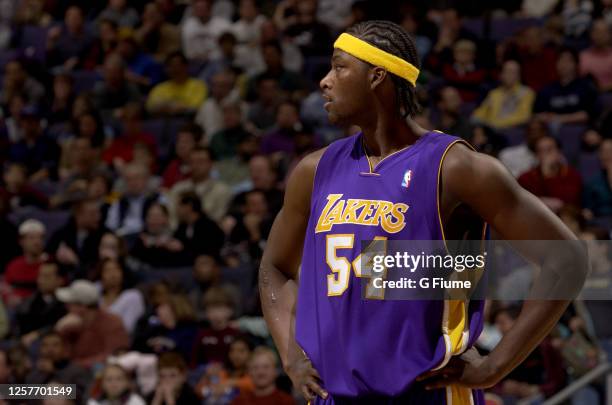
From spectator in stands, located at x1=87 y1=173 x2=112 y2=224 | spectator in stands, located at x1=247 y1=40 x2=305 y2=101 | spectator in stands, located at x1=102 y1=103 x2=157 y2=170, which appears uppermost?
spectator in stands, located at x1=247 y1=40 x2=305 y2=101

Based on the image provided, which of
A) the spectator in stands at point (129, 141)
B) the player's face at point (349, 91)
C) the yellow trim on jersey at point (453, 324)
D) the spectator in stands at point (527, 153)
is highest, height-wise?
the player's face at point (349, 91)

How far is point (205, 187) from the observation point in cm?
1122

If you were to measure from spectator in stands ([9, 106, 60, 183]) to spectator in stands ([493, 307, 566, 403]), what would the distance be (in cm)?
597

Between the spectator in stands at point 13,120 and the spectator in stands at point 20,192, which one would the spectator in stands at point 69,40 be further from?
the spectator in stands at point 20,192

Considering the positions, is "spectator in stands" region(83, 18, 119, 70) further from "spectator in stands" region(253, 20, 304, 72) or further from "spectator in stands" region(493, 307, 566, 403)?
"spectator in stands" region(493, 307, 566, 403)

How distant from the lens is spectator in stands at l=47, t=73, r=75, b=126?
43.5ft

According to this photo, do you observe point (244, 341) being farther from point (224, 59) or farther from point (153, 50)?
point (153, 50)

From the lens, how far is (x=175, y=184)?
11547 mm

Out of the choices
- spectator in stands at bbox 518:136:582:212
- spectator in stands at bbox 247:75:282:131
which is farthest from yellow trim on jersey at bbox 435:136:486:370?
spectator in stands at bbox 247:75:282:131

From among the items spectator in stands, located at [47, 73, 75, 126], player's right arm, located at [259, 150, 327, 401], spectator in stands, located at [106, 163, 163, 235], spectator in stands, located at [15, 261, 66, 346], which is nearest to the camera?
player's right arm, located at [259, 150, 327, 401]

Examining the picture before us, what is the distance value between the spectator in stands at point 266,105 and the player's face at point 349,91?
27.0ft

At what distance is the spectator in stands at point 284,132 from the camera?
37.4ft

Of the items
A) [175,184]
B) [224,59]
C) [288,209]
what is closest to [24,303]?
[175,184]

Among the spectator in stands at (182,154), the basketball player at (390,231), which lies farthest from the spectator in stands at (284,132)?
the basketball player at (390,231)
